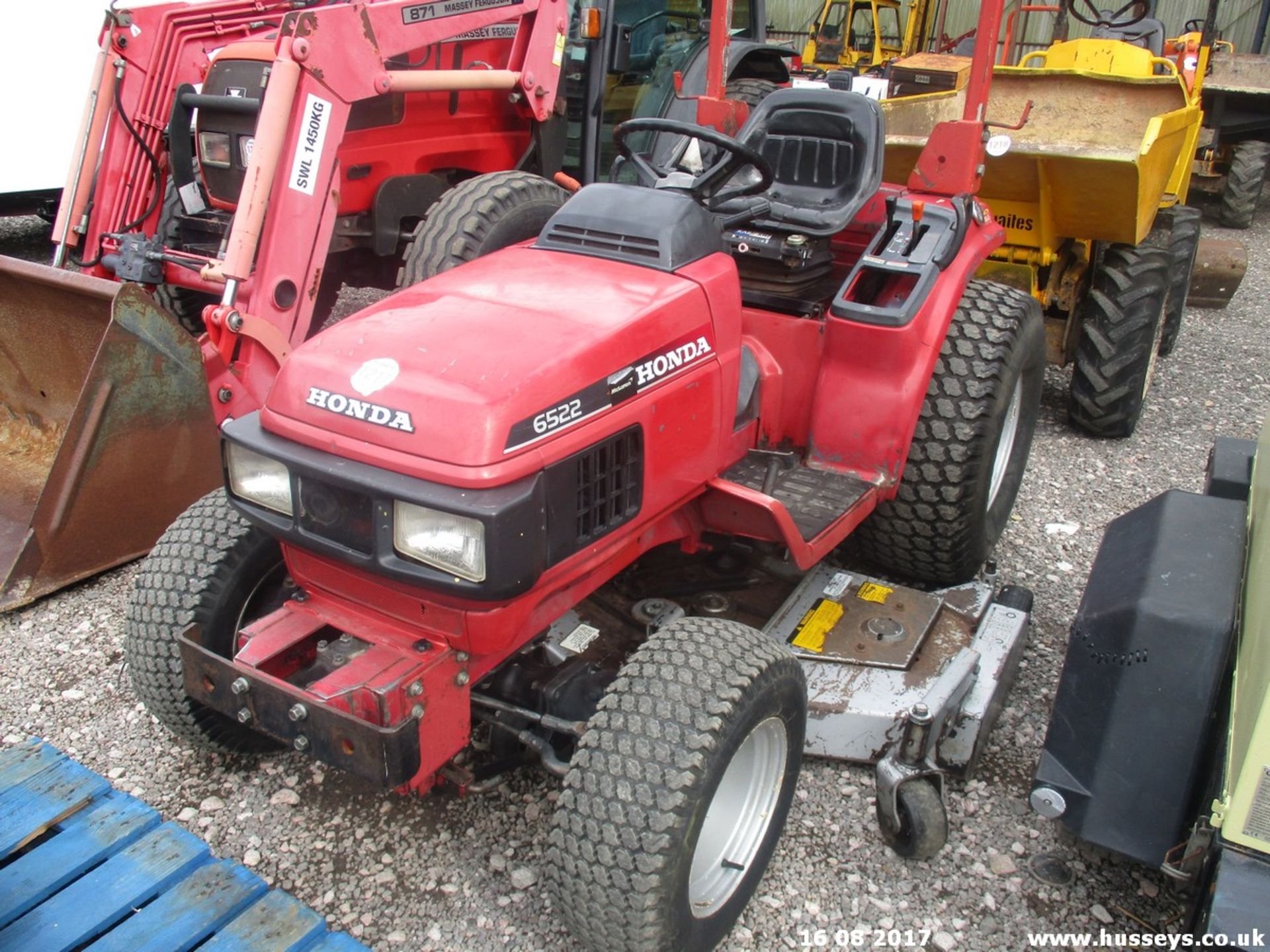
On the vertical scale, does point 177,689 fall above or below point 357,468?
below

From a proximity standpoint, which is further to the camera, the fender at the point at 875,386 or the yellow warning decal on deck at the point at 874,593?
the yellow warning decal on deck at the point at 874,593

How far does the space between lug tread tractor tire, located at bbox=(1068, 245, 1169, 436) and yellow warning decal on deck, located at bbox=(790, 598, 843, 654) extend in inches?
97.6

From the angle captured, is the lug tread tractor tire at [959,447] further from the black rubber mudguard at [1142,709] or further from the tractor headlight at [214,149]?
the tractor headlight at [214,149]

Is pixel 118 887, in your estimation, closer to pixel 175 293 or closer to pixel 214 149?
pixel 214 149

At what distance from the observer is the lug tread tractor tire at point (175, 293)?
184 inches

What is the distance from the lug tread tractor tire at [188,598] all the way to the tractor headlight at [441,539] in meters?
0.72

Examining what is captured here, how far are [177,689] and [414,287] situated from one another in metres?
1.12

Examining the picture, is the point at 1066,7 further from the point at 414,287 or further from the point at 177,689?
the point at 177,689

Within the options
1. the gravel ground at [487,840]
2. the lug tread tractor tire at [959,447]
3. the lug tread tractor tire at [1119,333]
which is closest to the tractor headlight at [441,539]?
the gravel ground at [487,840]

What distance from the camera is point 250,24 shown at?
5004 millimetres

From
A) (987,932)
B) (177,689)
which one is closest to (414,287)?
(177,689)

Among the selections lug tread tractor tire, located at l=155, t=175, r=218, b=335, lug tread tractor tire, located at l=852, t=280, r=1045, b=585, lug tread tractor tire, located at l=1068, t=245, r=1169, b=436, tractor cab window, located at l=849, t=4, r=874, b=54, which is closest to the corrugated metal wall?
tractor cab window, located at l=849, t=4, r=874, b=54

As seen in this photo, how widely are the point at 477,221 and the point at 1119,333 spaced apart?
294cm

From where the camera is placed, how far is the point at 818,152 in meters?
3.26
